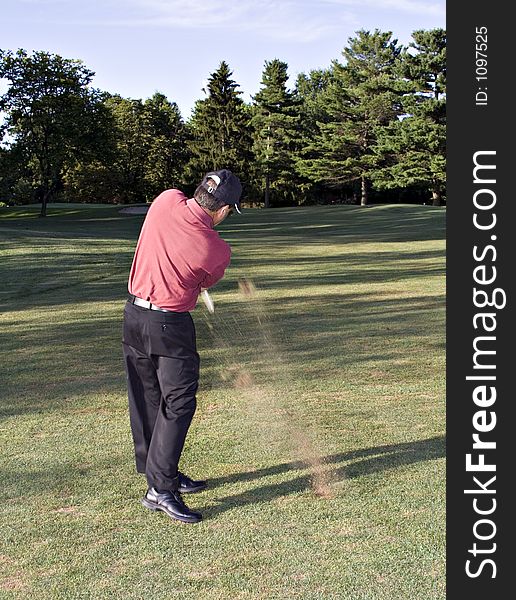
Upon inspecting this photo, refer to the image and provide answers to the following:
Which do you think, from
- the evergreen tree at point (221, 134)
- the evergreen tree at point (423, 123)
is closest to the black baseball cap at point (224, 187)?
the evergreen tree at point (423, 123)

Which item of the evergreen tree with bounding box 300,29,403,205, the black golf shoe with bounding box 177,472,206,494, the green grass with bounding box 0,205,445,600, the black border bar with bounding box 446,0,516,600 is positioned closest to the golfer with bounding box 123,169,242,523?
the black golf shoe with bounding box 177,472,206,494

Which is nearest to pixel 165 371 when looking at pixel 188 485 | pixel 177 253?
pixel 177 253

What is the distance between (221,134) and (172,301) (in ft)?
201

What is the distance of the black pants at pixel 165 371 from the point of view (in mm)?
4848

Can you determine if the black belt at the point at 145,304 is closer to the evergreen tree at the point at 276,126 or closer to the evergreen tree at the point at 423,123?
the evergreen tree at the point at 423,123

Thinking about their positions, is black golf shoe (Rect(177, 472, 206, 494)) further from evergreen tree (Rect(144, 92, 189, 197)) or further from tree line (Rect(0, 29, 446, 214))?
evergreen tree (Rect(144, 92, 189, 197))

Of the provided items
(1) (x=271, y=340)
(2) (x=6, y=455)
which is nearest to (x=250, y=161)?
(1) (x=271, y=340)

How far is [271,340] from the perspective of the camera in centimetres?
1070

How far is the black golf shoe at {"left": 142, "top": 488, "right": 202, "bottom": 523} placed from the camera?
476cm

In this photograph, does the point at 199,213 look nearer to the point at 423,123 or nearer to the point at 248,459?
the point at 248,459

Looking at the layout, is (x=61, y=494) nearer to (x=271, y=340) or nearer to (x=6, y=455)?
(x=6, y=455)

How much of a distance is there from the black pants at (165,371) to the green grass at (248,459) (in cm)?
32

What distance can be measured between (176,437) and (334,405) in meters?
2.71

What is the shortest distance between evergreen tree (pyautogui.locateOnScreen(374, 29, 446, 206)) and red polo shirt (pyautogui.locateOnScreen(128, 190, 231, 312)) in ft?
166
